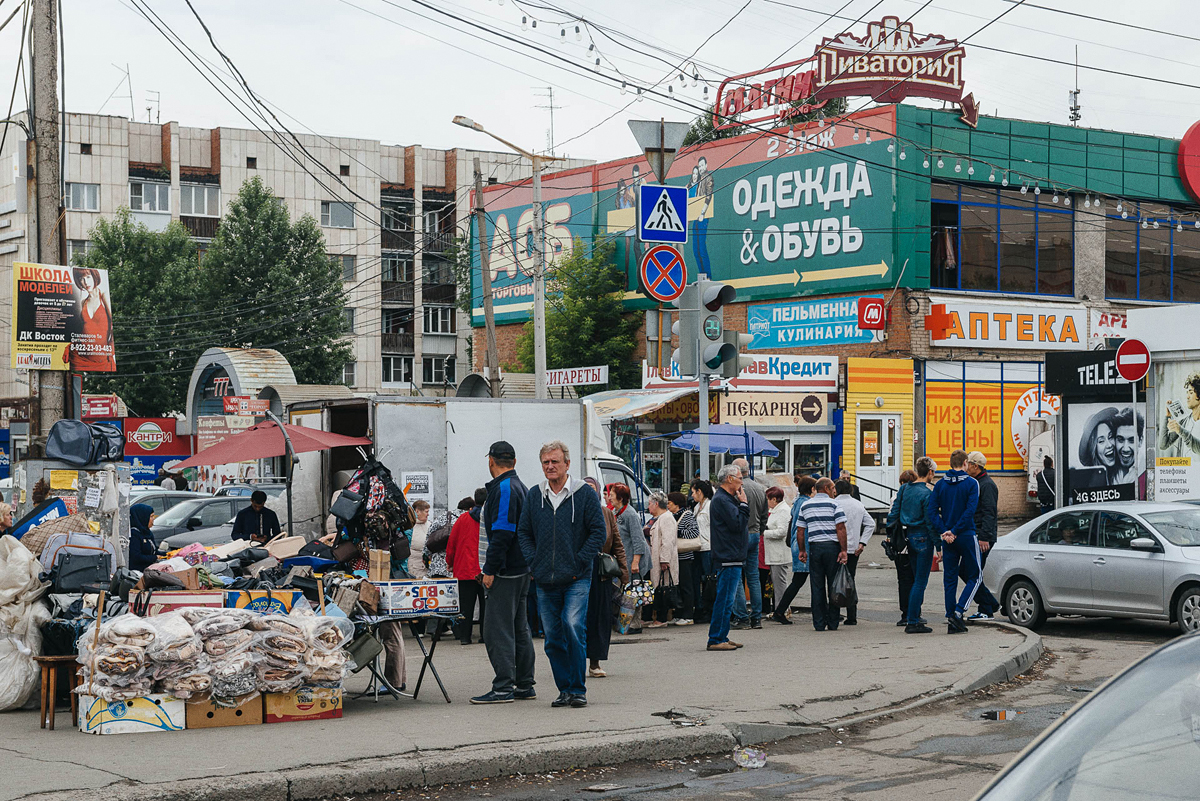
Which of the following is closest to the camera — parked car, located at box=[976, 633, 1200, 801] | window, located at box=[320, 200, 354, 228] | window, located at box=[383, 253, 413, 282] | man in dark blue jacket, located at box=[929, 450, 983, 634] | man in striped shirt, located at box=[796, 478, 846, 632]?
parked car, located at box=[976, 633, 1200, 801]

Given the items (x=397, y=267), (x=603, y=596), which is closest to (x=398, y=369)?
(x=397, y=267)

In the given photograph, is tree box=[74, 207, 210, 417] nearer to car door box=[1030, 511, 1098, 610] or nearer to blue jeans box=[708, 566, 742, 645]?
blue jeans box=[708, 566, 742, 645]

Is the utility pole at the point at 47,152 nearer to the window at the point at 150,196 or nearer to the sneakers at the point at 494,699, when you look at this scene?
the sneakers at the point at 494,699

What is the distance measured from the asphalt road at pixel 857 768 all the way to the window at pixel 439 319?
6600cm

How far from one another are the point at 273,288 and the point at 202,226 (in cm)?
1935

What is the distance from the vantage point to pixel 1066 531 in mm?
14273

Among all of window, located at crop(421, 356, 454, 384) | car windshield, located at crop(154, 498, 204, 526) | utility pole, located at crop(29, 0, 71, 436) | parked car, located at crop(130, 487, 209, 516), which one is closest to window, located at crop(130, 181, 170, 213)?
window, located at crop(421, 356, 454, 384)

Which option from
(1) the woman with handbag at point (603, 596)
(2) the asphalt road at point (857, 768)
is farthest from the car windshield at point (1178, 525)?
(1) the woman with handbag at point (603, 596)

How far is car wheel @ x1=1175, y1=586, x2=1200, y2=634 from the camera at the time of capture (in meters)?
12.8

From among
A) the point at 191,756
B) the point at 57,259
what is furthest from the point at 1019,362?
the point at 191,756

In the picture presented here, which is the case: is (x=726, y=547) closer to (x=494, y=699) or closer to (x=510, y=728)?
(x=494, y=699)

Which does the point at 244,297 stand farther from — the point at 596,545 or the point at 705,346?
the point at 596,545

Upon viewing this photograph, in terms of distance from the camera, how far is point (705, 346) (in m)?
13.7

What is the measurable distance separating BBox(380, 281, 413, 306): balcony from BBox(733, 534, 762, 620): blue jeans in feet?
196
